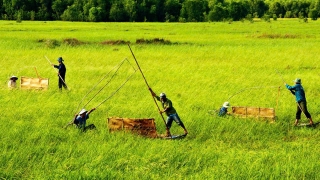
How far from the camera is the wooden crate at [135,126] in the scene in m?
9.73

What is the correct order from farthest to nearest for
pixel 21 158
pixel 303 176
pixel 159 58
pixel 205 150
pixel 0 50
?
pixel 0 50 → pixel 159 58 → pixel 205 150 → pixel 21 158 → pixel 303 176

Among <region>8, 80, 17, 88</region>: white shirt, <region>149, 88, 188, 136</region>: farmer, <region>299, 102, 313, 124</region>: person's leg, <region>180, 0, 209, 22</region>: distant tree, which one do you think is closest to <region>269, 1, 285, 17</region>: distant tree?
<region>180, 0, 209, 22</region>: distant tree

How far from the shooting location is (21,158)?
8445 mm

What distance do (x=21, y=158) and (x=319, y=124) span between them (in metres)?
7.33

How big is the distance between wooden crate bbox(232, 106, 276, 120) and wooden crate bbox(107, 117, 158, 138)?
2.90 m

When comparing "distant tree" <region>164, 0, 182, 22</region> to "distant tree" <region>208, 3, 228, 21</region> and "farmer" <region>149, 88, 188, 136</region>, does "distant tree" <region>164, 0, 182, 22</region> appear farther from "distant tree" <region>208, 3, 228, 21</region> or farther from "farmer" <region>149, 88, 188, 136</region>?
"farmer" <region>149, 88, 188, 136</region>

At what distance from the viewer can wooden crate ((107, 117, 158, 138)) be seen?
9734mm

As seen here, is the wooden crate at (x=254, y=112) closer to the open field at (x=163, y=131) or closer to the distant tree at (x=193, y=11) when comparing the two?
the open field at (x=163, y=131)

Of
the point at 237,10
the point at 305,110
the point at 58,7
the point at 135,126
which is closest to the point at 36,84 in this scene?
the point at 135,126

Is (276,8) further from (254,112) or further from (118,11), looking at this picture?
(254,112)

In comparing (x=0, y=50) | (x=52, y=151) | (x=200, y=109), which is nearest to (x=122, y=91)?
(x=200, y=109)

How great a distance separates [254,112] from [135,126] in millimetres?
3394

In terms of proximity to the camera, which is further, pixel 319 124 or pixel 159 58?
pixel 159 58

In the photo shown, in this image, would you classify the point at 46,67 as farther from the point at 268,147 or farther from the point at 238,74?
the point at 268,147
